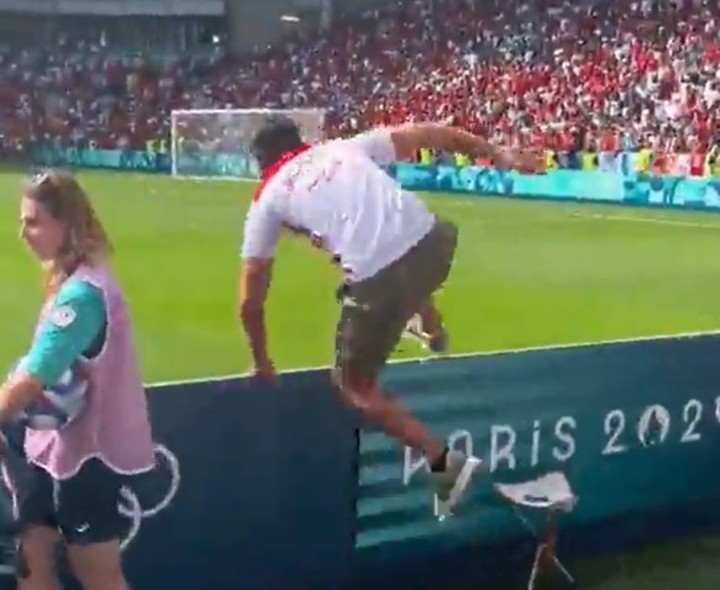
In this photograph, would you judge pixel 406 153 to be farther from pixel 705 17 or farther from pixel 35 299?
pixel 705 17

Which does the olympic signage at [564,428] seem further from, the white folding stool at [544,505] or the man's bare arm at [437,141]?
the man's bare arm at [437,141]

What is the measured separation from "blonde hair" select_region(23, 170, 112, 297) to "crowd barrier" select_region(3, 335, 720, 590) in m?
1.06

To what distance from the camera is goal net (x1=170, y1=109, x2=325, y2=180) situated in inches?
1352

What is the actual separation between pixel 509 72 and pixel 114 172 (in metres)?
10.9

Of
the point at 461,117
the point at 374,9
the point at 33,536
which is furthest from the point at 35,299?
the point at 374,9

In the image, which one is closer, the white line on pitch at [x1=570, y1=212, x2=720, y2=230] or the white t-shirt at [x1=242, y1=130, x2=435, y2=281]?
the white t-shirt at [x1=242, y1=130, x2=435, y2=281]

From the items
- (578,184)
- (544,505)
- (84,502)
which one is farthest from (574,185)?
(84,502)

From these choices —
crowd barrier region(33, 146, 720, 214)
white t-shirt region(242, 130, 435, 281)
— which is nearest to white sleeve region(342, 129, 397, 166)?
white t-shirt region(242, 130, 435, 281)

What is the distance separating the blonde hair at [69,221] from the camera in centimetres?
381

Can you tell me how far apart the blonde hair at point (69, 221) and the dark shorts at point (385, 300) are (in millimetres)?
1666

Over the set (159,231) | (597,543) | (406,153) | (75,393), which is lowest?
(159,231)

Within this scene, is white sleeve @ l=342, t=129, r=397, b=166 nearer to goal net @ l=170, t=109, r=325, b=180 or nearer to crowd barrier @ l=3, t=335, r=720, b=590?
crowd barrier @ l=3, t=335, r=720, b=590

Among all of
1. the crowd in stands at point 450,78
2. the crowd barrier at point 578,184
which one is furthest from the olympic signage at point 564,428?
the crowd in stands at point 450,78

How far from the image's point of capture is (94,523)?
158 inches
